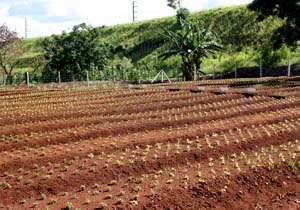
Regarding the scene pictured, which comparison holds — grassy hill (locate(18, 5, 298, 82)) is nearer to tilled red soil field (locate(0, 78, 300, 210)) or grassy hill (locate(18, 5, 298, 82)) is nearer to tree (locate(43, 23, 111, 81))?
tree (locate(43, 23, 111, 81))

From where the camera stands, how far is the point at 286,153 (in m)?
7.21

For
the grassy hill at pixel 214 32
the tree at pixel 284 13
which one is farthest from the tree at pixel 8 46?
the tree at pixel 284 13

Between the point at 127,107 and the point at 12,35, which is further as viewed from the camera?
the point at 12,35

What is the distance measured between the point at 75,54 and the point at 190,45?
27.0ft

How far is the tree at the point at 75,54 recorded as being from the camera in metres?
31.8

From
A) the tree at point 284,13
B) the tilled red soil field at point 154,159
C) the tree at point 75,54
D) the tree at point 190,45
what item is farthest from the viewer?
the tree at point 75,54

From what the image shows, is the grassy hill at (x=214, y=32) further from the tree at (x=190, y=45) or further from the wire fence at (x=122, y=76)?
the tree at (x=190, y=45)

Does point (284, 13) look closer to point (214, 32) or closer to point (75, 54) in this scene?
point (75, 54)

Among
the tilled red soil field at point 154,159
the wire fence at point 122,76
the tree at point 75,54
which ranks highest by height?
the tree at point 75,54

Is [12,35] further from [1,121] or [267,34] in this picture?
[1,121]

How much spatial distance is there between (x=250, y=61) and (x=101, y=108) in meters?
19.7

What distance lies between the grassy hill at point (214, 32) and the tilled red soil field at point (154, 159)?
1946 centimetres

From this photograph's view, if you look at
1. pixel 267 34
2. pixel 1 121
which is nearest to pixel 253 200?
pixel 1 121

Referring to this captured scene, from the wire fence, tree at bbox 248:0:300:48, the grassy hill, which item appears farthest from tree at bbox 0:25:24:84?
tree at bbox 248:0:300:48
